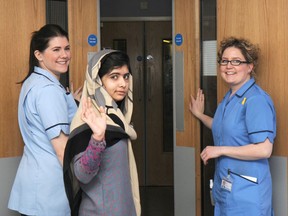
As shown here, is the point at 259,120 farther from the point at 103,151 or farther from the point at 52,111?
the point at 52,111

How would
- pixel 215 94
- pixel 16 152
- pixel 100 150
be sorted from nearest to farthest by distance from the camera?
pixel 100 150, pixel 16 152, pixel 215 94

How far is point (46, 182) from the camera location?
7.14 feet

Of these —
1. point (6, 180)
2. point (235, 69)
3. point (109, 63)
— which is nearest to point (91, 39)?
point (6, 180)

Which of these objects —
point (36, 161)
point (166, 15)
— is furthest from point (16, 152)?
point (166, 15)

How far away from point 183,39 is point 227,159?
4.32 ft

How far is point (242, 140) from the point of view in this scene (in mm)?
2328

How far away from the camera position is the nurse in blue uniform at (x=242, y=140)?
226 centimetres

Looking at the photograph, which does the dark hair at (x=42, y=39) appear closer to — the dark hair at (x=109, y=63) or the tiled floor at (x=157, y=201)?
the dark hair at (x=109, y=63)

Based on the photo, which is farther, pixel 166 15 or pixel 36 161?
pixel 166 15

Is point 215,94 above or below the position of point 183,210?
above

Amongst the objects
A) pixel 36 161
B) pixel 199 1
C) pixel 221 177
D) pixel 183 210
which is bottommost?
pixel 183 210

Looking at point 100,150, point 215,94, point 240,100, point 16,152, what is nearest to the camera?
point 100,150

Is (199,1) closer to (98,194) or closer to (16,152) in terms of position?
(16,152)

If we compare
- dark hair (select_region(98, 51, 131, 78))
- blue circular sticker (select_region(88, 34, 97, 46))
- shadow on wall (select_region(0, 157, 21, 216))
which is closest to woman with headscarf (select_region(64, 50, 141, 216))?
dark hair (select_region(98, 51, 131, 78))
